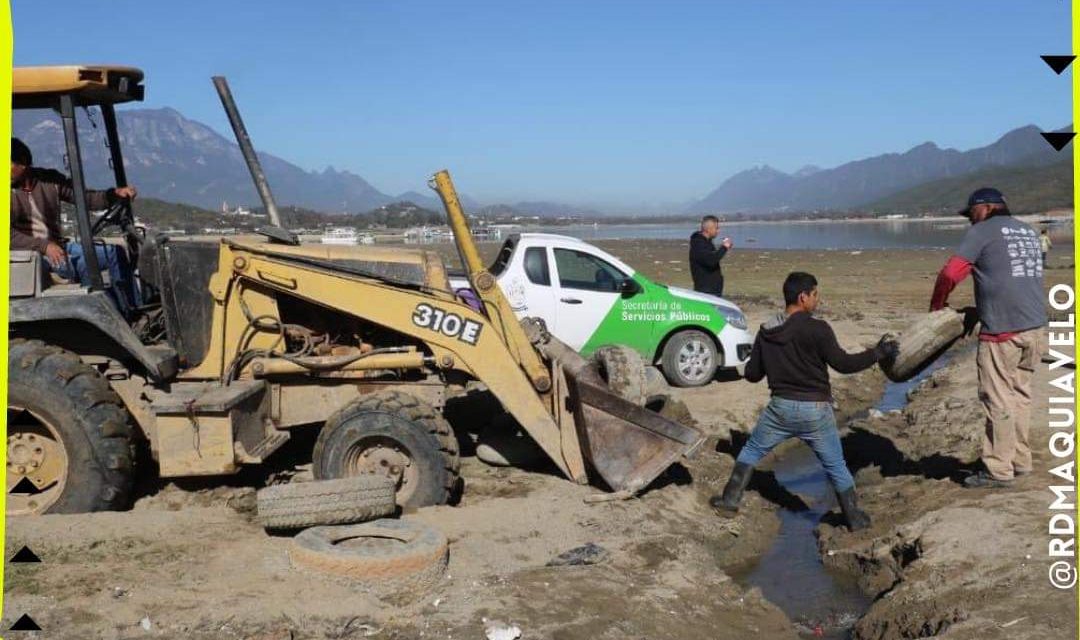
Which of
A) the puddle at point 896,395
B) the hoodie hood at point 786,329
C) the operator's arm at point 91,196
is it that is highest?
the operator's arm at point 91,196

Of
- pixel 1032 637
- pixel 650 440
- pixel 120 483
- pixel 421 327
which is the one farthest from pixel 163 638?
pixel 1032 637

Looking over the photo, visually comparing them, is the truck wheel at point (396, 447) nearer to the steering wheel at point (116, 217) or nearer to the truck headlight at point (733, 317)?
the steering wheel at point (116, 217)

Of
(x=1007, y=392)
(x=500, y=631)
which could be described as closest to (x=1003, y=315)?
(x=1007, y=392)

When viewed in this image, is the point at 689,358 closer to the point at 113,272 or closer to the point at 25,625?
the point at 113,272

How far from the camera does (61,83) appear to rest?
6574 millimetres

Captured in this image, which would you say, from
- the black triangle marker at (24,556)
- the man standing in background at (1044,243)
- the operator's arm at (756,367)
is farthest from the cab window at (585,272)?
the black triangle marker at (24,556)

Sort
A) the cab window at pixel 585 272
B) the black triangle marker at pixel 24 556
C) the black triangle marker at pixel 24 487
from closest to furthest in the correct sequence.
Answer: the black triangle marker at pixel 24 556 → the black triangle marker at pixel 24 487 → the cab window at pixel 585 272

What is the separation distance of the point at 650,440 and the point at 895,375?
2.10 meters

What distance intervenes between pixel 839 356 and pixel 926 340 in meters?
1.13

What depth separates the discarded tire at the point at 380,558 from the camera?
215 inches

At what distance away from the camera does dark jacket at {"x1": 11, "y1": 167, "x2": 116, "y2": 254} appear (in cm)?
679

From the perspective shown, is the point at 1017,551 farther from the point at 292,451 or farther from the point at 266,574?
the point at 292,451

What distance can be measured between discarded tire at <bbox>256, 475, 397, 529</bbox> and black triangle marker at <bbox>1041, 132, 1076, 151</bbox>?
187 inches

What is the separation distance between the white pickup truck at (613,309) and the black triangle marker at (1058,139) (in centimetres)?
595
